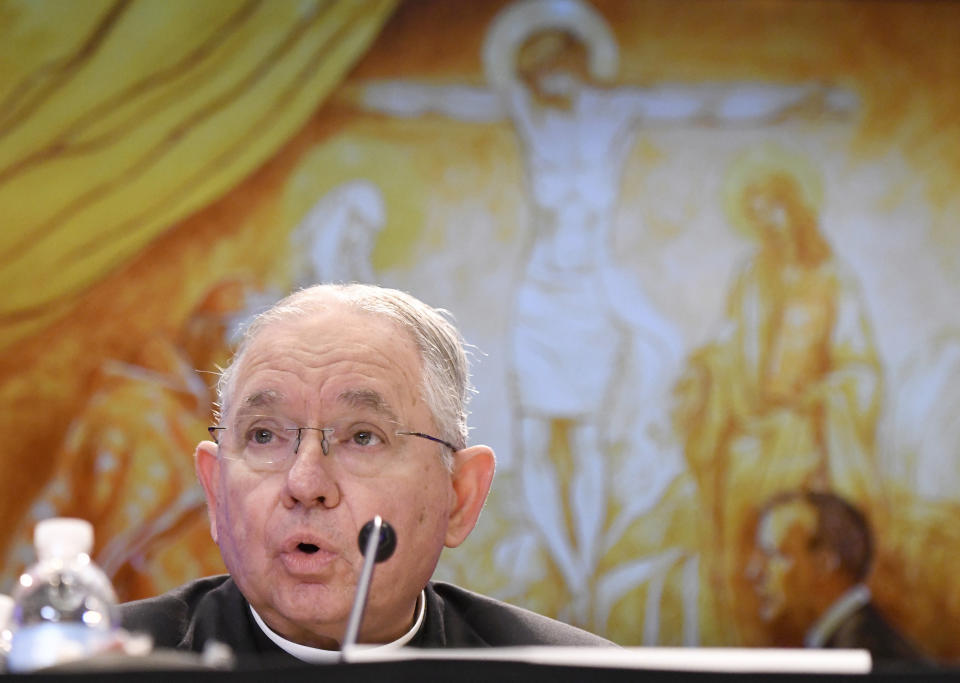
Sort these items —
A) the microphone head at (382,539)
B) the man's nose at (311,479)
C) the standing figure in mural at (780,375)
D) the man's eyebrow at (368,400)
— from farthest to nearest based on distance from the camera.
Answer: the standing figure in mural at (780,375), the man's eyebrow at (368,400), the man's nose at (311,479), the microphone head at (382,539)

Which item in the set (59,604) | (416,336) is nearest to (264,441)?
(416,336)

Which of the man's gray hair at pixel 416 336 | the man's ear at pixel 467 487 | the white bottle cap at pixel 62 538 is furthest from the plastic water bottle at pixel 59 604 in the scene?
the man's ear at pixel 467 487

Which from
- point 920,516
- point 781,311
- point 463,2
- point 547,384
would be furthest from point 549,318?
point 920,516

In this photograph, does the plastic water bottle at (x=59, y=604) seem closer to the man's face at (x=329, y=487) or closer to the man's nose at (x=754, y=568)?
the man's face at (x=329, y=487)

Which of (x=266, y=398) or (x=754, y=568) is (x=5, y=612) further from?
(x=754, y=568)

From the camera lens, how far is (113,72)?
5.31 m

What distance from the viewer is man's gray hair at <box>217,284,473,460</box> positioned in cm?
236

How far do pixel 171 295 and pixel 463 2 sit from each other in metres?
1.93

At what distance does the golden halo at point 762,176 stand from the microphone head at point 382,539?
4.01 meters

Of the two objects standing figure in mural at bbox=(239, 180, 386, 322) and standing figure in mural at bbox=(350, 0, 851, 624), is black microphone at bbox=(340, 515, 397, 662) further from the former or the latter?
standing figure in mural at bbox=(239, 180, 386, 322)

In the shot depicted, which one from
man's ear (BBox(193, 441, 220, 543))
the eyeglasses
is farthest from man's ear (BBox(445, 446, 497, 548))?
man's ear (BBox(193, 441, 220, 543))

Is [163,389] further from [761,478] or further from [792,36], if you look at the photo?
[792,36]

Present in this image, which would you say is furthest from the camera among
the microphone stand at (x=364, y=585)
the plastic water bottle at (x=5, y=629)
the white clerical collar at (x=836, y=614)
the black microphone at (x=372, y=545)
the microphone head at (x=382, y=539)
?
the white clerical collar at (x=836, y=614)

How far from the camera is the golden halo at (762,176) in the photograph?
558 cm
